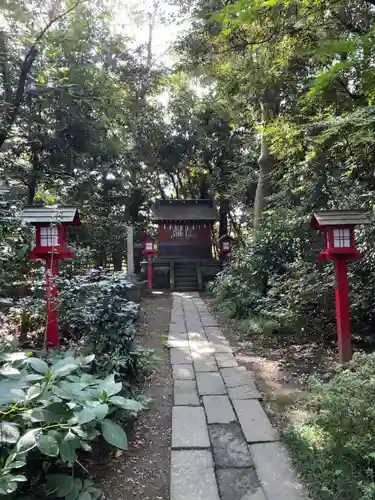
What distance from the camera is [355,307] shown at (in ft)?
14.4

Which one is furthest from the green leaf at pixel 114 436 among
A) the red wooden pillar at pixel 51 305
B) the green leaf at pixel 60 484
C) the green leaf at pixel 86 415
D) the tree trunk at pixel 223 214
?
the tree trunk at pixel 223 214

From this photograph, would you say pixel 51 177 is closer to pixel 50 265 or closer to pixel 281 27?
pixel 50 265

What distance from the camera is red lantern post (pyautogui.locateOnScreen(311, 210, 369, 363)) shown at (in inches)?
149

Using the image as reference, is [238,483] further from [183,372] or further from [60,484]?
[183,372]

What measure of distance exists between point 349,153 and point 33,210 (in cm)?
436

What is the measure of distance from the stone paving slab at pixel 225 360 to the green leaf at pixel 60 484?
2715 millimetres

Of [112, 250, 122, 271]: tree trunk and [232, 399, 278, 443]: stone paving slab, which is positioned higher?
[112, 250, 122, 271]: tree trunk

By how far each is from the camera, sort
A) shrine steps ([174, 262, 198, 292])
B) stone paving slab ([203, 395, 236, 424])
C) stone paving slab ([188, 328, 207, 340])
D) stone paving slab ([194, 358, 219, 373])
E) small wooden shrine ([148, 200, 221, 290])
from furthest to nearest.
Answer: small wooden shrine ([148, 200, 221, 290]), shrine steps ([174, 262, 198, 292]), stone paving slab ([188, 328, 207, 340]), stone paving slab ([194, 358, 219, 373]), stone paving slab ([203, 395, 236, 424])

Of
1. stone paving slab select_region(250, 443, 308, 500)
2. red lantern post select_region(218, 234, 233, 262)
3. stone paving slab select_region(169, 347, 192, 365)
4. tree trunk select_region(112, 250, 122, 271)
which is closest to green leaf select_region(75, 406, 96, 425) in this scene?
stone paving slab select_region(250, 443, 308, 500)

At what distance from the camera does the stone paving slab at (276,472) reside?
6.83 feet

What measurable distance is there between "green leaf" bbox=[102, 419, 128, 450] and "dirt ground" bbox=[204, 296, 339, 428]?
1405mm

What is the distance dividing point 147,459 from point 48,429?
88cm

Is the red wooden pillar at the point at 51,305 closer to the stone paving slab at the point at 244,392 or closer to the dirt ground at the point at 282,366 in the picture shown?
the stone paving slab at the point at 244,392

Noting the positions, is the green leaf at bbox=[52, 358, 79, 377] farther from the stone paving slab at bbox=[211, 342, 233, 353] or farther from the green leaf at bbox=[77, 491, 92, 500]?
the stone paving slab at bbox=[211, 342, 233, 353]
